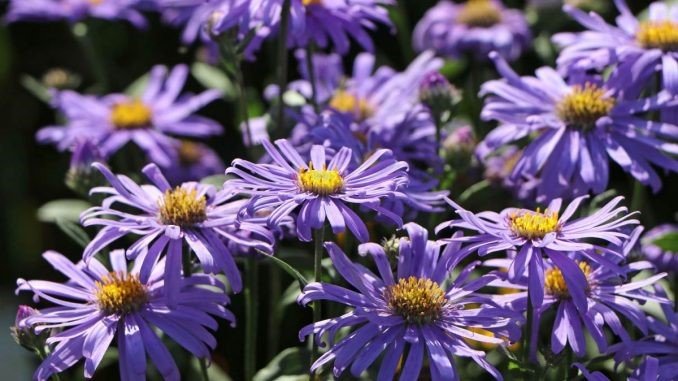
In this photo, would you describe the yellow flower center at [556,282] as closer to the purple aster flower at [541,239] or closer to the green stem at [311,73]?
the purple aster flower at [541,239]

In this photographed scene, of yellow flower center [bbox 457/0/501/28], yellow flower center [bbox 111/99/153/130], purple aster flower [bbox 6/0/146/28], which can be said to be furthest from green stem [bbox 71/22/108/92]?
yellow flower center [bbox 457/0/501/28]

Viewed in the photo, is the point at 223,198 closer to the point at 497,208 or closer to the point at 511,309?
the point at 511,309

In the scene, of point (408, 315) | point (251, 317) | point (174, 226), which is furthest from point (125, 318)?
point (408, 315)

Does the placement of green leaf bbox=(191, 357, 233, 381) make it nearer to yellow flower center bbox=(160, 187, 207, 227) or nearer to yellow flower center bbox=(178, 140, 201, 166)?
yellow flower center bbox=(160, 187, 207, 227)

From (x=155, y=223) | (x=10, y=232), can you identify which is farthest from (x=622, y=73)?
(x=10, y=232)

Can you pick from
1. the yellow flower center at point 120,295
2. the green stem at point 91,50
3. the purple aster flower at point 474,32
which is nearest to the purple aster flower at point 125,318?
the yellow flower center at point 120,295

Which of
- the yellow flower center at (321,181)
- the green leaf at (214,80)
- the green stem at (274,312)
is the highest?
the yellow flower center at (321,181)

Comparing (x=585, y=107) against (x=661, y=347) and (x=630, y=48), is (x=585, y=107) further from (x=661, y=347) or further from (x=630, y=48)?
(x=661, y=347)
